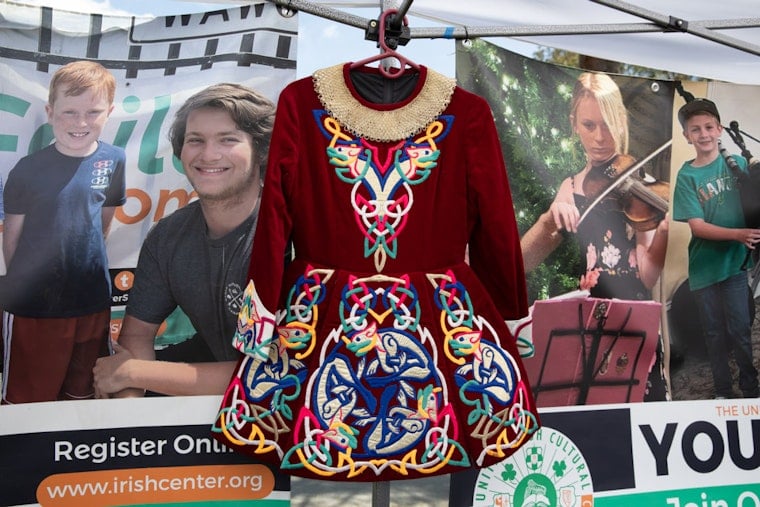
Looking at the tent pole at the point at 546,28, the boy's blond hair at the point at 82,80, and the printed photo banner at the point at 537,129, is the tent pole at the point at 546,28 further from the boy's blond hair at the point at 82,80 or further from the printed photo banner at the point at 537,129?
the boy's blond hair at the point at 82,80

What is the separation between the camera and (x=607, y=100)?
8.30 ft

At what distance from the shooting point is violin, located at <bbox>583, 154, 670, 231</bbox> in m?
2.51

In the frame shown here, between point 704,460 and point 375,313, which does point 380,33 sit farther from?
point 704,460

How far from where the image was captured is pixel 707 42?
2.46 meters

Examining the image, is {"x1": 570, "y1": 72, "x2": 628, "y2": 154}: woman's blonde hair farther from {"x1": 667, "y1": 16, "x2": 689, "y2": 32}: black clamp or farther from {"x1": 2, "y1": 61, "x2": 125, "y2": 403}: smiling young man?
{"x1": 2, "y1": 61, "x2": 125, "y2": 403}: smiling young man

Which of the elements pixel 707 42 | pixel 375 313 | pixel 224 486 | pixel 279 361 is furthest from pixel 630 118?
pixel 224 486

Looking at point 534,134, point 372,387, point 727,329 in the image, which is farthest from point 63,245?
point 727,329

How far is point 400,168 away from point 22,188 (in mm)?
1011

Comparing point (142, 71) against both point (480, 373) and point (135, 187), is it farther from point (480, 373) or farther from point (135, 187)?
point (480, 373)

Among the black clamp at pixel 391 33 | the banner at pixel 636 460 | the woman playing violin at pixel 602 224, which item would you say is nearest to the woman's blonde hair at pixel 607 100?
the woman playing violin at pixel 602 224

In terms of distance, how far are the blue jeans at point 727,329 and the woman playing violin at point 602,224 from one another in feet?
0.71

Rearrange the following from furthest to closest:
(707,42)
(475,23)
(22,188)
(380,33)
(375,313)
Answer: (707,42) < (475,23) < (22,188) < (380,33) < (375,313)

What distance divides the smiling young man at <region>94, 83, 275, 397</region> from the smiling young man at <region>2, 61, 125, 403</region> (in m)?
0.12

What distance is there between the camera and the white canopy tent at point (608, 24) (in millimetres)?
2115
